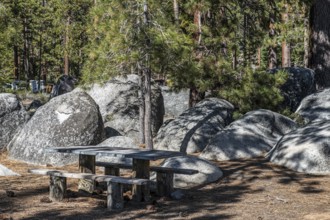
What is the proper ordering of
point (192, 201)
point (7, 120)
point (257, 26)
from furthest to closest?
point (257, 26) < point (7, 120) < point (192, 201)

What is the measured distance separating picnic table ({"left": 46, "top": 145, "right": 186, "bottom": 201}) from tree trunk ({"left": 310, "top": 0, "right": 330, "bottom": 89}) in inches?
321

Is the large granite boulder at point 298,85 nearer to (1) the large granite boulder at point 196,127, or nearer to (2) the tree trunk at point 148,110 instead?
(1) the large granite boulder at point 196,127

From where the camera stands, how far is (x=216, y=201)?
276 inches

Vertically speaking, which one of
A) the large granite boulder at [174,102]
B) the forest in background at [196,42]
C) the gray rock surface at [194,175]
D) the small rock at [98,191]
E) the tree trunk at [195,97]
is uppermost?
the forest in background at [196,42]

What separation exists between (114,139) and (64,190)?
364 centimetres

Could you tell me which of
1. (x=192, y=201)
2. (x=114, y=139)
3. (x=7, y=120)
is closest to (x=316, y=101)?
(x=114, y=139)

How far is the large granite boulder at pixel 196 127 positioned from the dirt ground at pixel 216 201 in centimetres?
257

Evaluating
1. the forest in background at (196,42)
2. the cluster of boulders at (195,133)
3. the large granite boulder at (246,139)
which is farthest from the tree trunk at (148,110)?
the large granite boulder at (246,139)

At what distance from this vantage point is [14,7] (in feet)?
122

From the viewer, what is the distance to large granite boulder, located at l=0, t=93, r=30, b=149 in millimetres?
11836

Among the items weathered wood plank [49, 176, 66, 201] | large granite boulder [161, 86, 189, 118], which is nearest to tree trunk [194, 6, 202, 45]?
weathered wood plank [49, 176, 66, 201]

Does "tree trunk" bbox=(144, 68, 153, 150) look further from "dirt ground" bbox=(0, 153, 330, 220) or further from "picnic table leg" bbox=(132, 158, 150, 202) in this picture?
"picnic table leg" bbox=(132, 158, 150, 202)

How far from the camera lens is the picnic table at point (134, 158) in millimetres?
6617

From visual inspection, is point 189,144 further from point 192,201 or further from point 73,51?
point 73,51
